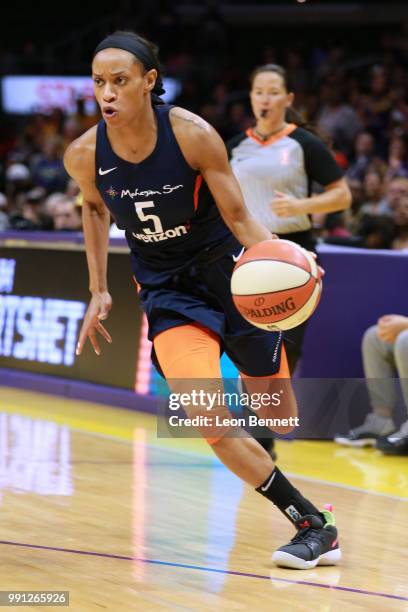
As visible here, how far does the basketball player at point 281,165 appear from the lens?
700cm

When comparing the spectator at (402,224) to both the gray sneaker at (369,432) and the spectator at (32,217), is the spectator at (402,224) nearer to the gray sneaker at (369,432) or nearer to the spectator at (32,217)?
the gray sneaker at (369,432)

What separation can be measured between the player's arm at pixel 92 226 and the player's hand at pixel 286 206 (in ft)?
4.94

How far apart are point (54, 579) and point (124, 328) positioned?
16.3 ft

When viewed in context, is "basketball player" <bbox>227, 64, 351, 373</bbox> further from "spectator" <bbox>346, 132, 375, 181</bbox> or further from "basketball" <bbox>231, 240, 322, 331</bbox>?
"spectator" <bbox>346, 132, 375, 181</bbox>

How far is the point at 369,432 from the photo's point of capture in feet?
26.6

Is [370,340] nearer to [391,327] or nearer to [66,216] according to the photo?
[391,327]

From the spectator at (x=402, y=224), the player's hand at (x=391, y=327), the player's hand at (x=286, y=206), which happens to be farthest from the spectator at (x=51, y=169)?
the player's hand at (x=286, y=206)

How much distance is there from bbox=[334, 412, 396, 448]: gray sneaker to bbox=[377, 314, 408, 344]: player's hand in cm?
57

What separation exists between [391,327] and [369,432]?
0.84 m

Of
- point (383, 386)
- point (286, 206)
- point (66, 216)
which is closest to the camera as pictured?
point (286, 206)

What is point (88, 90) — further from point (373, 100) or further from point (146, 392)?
point (146, 392)

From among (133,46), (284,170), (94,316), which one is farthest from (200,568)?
(284,170)

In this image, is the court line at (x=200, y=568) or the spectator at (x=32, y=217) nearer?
the court line at (x=200, y=568)

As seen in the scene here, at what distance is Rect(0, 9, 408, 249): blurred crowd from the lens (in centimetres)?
1154
